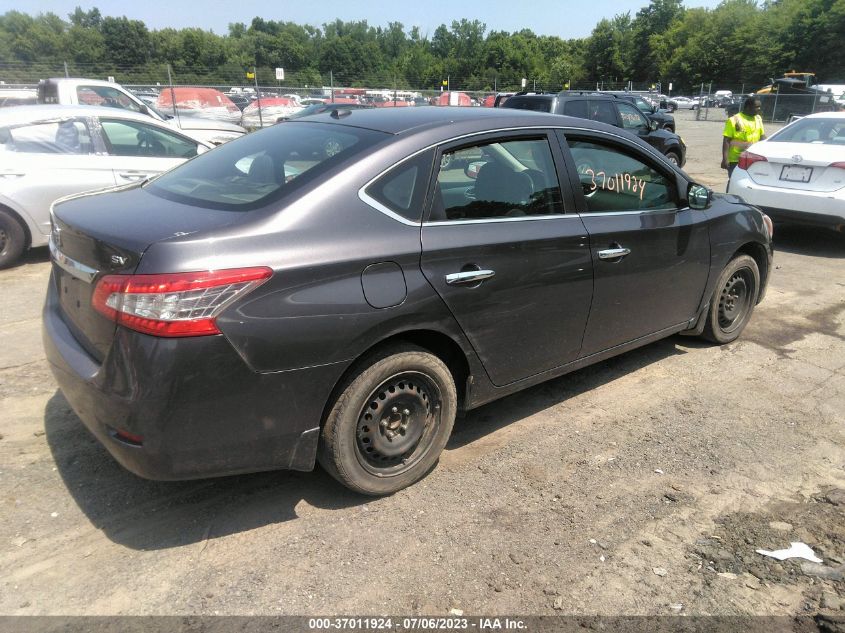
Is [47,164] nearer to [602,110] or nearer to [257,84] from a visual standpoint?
[602,110]

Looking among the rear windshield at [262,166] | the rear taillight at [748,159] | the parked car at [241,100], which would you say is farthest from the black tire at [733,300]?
the parked car at [241,100]

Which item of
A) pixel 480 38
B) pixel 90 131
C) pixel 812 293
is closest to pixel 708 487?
pixel 812 293

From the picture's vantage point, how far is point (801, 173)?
25.6 feet

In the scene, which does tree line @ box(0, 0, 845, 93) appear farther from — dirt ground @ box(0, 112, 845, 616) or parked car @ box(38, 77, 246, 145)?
dirt ground @ box(0, 112, 845, 616)

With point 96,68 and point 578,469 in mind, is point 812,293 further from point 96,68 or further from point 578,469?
point 96,68

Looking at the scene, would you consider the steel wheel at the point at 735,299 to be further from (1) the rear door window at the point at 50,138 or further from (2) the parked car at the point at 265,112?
(2) the parked car at the point at 265,112

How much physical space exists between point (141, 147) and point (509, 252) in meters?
5.82

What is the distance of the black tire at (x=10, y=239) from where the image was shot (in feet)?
21.7

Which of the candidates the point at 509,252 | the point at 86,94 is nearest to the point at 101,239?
the point at 509,252

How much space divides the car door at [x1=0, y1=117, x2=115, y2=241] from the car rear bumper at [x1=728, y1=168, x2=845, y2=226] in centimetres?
770

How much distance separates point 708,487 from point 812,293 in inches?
168

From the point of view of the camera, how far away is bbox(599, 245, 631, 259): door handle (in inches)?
147


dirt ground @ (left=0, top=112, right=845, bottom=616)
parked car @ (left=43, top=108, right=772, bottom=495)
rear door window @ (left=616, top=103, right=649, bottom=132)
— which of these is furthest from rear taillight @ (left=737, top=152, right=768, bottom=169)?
rear door window @ (left=616, top=103, right=649, bottom=132)

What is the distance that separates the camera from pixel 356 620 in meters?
2.43
